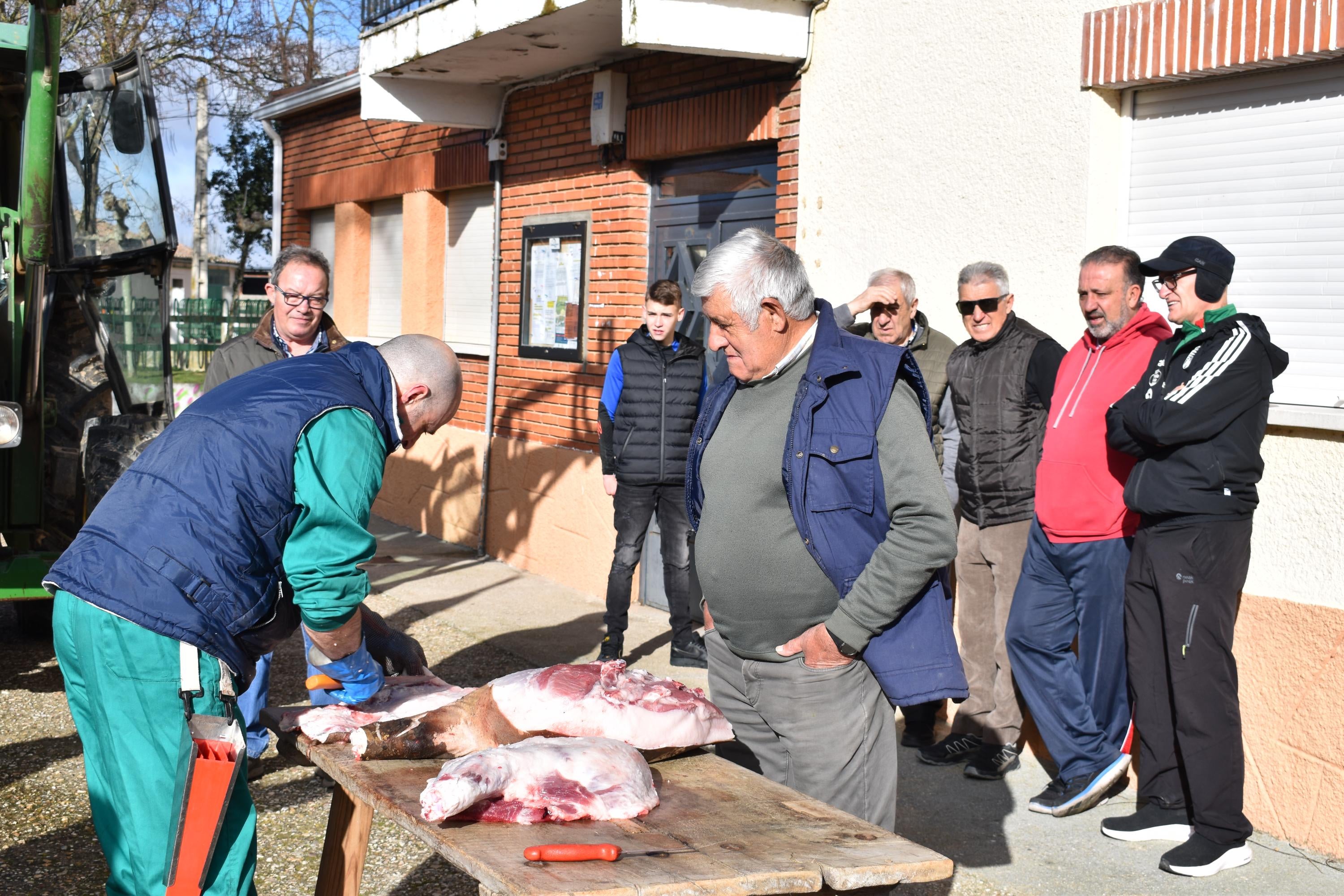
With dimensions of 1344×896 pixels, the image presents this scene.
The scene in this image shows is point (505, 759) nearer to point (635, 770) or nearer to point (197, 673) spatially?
point (635, 770)

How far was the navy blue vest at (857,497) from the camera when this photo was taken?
10.3ft

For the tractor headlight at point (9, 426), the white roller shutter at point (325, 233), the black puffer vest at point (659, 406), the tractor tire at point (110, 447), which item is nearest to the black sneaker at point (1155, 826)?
the black puffer vest at point (659, 406)

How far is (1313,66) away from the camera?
4980mm

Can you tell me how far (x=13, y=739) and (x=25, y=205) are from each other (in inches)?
96.3

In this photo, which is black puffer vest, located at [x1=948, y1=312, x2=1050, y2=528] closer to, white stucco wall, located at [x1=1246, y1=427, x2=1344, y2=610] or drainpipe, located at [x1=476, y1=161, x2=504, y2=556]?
white stucco wall, located at [x1=1246, y1=427, x2=1344, y2=610]

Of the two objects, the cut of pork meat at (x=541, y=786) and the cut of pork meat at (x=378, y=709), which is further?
the cut of pork meat at (x=378, y=709)

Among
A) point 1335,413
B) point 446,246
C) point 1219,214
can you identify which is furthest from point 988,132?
point 446,246

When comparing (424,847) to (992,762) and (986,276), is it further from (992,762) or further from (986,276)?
(986,276)

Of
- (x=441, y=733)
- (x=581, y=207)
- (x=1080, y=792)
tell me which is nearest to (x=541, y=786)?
(x=441, y=733)

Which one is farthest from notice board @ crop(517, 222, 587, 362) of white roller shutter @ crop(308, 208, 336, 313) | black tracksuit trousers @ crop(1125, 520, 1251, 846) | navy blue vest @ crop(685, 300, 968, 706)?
navy blue vest @ crop(685, 300, 968, 706)

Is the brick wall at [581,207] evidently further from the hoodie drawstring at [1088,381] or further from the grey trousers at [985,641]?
the hoodie drawstring at [1088,381]

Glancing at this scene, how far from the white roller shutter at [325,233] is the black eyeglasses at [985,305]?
31.9 feet

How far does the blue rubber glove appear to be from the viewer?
10.5 ft

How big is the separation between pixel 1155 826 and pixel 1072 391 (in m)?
1.66
